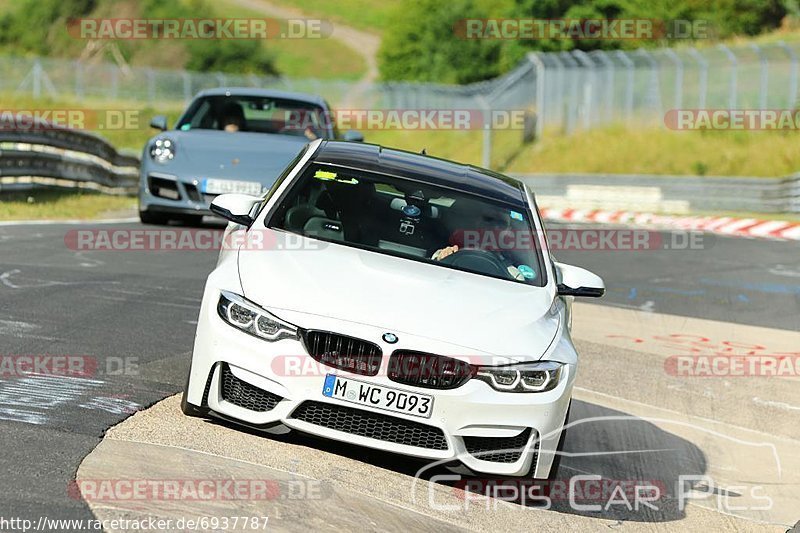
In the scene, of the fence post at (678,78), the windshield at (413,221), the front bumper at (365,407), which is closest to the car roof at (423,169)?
the windshield at (413,221)

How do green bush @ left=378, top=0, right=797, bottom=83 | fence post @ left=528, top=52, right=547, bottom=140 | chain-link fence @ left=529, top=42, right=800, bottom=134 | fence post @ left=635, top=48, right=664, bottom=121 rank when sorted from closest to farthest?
chain-link fence @ left=529, top=42, right=800, bottom=134
fence post @ left=635, top=48, right=664, bottom=121
fence post @ left=528, top=52, right=547, bottom=140
green bush @ left=378, top=0, right=797, bottom=83

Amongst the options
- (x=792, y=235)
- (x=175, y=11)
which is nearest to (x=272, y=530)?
(x=792, y=235)

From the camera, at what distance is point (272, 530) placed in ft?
16.0

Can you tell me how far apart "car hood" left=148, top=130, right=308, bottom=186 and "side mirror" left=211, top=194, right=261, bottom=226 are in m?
6.85

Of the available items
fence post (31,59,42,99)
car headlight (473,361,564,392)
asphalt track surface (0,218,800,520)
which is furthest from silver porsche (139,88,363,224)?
fence post (31,59,42,99)

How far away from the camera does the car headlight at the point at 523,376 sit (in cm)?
581

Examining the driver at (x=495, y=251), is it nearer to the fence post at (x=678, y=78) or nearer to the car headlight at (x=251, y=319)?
the car headlight at (x=251, y=319)

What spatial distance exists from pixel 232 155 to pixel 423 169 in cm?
697

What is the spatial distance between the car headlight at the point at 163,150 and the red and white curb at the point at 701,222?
12.3m

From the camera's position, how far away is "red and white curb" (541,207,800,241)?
2339 centimetres

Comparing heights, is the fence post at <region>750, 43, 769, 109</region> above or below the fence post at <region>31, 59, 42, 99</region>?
above

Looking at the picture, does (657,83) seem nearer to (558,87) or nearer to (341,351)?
(558,87)

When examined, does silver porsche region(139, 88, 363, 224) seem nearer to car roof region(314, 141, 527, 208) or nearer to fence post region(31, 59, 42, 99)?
car roof region(314, 141, 527, 208)

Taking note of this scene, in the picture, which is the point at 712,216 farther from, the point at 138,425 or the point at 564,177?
the point at 138,425
